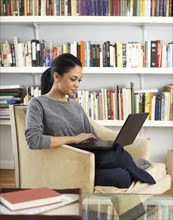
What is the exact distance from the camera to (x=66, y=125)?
93.7 inches

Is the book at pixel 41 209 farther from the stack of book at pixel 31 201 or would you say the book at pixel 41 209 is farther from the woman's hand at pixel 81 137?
the woman's hand at pixel 81 137

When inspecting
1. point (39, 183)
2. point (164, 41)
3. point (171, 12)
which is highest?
point (171, 12)

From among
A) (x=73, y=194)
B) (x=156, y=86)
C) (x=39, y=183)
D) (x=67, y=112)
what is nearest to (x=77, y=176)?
(x=39, y=183)

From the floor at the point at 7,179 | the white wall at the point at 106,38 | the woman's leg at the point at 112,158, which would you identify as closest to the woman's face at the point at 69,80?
the woman's leg at the point at 112,158

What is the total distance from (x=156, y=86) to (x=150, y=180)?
6.07 ft

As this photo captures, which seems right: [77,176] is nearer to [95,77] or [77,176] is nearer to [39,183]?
[39,183]

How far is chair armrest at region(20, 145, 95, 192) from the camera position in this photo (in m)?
2.12

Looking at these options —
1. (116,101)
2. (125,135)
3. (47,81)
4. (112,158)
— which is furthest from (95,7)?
(112,158)

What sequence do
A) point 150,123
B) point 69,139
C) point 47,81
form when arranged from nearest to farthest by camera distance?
point 69,139
point 47,81
point 150,123

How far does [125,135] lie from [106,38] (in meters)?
1.87

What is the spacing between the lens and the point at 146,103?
3773 mm

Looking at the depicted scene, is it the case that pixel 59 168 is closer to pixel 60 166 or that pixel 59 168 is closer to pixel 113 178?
pixel 60 166

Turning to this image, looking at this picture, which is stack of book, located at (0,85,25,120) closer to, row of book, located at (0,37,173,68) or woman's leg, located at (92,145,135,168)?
row of book, located at (0,37,173,68)

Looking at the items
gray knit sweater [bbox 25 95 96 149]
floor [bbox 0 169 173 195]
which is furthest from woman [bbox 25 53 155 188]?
floor [bbox 0 169 173 195]
